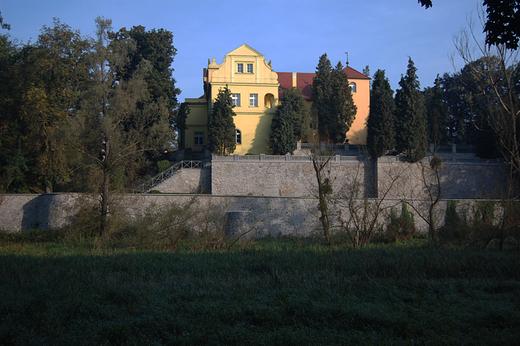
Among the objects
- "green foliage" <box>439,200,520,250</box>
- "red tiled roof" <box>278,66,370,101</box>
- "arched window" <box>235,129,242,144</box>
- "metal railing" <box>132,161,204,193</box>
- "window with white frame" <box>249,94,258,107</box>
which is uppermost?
"red tiled roof" <box>278,66,370,101</box>

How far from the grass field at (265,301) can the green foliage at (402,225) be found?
10.0 meters

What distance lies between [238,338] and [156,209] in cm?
1831

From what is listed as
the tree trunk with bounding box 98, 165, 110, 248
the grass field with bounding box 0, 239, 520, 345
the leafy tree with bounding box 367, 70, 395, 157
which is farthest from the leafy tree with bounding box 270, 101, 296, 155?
the grass field with bounding box 0, 239, 520, 345

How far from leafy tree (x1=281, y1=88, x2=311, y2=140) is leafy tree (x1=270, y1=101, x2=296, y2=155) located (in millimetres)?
859

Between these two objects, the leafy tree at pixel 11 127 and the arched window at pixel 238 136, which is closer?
the leafy tree at pixel 11 127

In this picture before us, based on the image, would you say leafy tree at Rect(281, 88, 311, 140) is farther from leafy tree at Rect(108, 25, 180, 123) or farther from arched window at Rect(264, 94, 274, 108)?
leafy tree at Rect(108, 25, 180, 123)

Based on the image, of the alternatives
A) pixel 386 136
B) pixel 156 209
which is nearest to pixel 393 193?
pixel 386 136

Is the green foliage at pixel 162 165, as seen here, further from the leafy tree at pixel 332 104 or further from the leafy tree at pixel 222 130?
the leafy tree at pixel 332 104

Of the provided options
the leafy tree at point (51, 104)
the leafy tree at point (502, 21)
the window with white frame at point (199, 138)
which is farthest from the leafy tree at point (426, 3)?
the window with white frame at point (199, 138)

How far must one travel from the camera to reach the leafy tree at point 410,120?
2956 centimetres

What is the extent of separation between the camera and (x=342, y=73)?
118 ft

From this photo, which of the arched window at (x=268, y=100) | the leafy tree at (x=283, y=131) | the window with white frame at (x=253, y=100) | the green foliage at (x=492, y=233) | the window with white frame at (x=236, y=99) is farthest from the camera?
the arched window at (x=268, y=100)

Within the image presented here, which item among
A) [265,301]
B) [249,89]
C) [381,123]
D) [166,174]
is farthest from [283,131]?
[265,301]

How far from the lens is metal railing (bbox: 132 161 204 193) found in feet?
93.1
